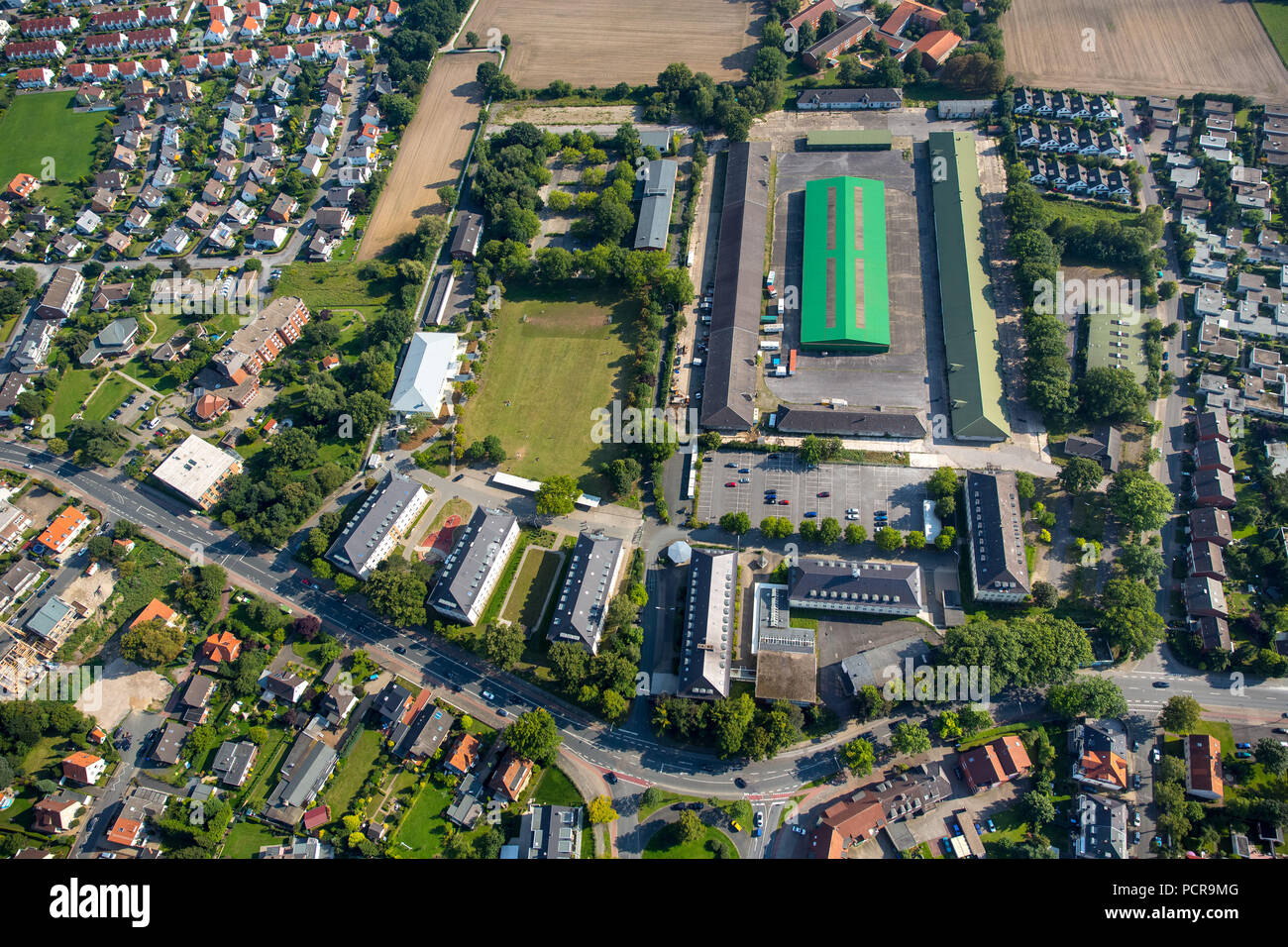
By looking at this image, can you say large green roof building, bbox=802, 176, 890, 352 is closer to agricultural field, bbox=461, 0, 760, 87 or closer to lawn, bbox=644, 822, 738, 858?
agricultural field, bbox=461, 0, 760, 87

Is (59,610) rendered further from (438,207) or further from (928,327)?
(928,327)

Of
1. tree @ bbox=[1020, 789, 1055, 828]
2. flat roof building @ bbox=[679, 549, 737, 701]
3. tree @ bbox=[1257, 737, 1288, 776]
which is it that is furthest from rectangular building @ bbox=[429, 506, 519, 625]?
tree @ bbox=[1257, 737, 1288, 776]

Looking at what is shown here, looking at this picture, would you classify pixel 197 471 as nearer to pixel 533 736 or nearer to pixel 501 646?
pixel 501 646

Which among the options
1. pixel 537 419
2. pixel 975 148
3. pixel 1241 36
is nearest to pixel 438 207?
pixel 537 419

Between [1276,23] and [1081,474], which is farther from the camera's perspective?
[1276,23]

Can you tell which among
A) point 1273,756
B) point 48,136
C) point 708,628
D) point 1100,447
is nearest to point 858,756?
point 708,628

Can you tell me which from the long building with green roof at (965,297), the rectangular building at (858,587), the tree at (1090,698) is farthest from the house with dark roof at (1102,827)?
the long building with green roof at (965,297)

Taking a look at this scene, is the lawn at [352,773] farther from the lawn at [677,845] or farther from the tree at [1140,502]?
the tree at [1140,502]
